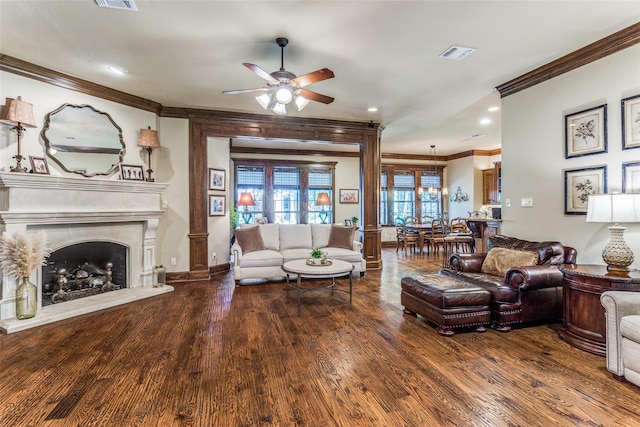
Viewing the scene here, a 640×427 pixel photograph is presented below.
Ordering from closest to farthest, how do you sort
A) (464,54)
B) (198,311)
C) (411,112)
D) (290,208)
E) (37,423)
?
(37,423) < (464,54) < (198,311) < (411,112) < (290,208)

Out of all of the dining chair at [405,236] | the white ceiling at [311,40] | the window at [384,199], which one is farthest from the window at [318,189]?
the white ceiling at [311,40]

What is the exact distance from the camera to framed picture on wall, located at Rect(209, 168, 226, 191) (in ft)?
18.7

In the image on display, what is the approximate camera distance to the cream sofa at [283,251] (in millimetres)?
4979

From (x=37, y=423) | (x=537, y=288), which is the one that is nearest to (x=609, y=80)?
(x=537, y=288)

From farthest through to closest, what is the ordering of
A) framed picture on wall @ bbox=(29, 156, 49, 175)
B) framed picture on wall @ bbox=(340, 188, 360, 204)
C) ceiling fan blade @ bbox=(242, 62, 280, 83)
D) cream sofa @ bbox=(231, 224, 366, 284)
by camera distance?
framed picture on wall @ bbox=(340, 188, 360, 204), cream sofa @ bbox=(231, 224, 366, 284), framed picture on wall @ bbox=(29, 156, 49, 175), ceiling fan blade @ bbox=(242, 62, 280, 83)

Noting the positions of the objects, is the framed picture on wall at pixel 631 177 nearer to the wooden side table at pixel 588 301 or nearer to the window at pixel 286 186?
the wooden side table at pixel 588 301

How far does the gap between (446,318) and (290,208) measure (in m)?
6.31

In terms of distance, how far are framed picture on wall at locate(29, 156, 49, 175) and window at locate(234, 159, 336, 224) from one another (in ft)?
15.2

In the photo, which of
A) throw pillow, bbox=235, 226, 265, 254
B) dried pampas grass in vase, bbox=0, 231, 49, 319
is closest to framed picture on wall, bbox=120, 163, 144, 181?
dried pampas grass in vase, bbox=0, 231, 49, 319

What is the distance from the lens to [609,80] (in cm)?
316

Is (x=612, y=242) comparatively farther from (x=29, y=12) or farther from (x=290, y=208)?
(x=290, y=208)

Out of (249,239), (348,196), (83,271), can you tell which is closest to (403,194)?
(348,196)

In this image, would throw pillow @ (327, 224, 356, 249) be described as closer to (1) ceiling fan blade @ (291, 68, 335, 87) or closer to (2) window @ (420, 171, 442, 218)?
(1) ceiling fan blade @ (291, 68, 335, 87)

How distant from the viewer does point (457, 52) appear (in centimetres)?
332
